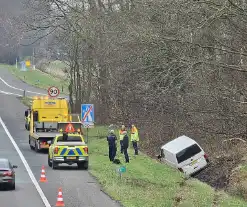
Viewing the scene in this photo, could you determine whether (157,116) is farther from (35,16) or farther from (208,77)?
(35,16)

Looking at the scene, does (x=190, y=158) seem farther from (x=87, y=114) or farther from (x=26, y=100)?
(x=26, y=100)

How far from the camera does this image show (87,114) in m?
39.4

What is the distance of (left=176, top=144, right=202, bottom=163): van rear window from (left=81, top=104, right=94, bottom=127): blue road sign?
6024mm

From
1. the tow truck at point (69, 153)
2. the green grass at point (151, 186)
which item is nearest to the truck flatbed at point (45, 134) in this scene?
the green grass at point (151, 186)

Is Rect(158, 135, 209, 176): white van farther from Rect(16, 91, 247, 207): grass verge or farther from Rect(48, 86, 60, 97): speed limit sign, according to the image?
Rect(48, 86, 60, 97): speed limit sign

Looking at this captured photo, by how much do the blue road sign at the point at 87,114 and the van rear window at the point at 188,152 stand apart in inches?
237

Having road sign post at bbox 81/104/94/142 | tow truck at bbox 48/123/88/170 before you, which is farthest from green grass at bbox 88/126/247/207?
road sign post at bbox 81/104/94/142

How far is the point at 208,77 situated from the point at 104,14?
16462 mm

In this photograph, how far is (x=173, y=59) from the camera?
34.2 m

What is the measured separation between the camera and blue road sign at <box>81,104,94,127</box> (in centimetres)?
3916

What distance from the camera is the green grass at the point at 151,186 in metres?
24.6

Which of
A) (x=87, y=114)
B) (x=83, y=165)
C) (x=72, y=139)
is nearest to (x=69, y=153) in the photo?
(x=83, y=165)

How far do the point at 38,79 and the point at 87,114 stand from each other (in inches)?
2379

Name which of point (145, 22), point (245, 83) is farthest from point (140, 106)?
point (245, 83)
